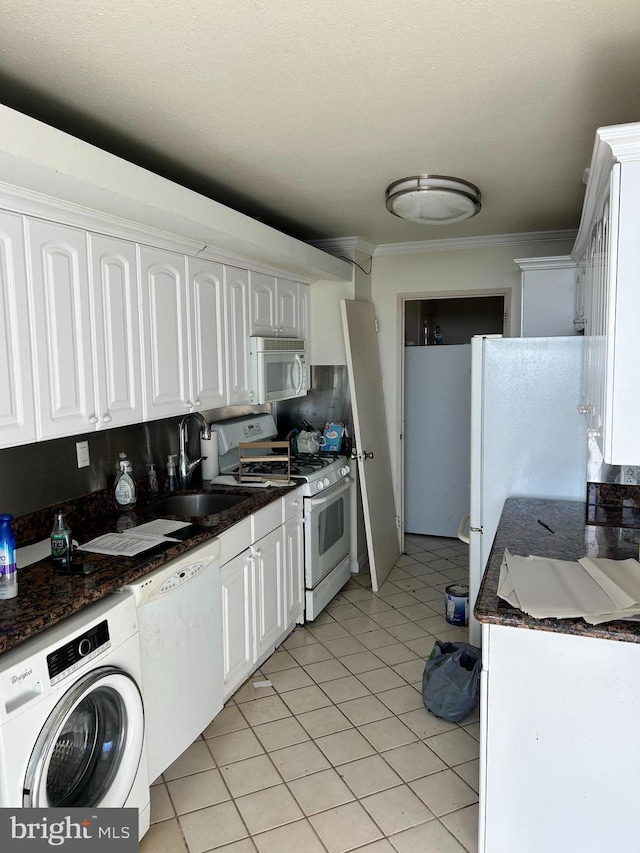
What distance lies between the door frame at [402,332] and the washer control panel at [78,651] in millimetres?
3160

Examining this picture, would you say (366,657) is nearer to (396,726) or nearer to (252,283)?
(396,726)

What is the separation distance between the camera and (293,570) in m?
3.34

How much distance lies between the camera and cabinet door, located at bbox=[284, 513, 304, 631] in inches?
128

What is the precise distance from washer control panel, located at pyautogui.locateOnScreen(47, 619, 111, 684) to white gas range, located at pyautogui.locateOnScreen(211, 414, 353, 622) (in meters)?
1.63

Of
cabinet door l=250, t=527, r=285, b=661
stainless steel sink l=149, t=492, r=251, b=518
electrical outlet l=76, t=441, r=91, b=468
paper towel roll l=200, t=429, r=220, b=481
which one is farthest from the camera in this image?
paper towel roll l=200, t=429, r=220, b=481

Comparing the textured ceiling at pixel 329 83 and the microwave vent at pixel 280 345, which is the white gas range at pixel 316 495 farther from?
the textured ceiling at pixel 329 83

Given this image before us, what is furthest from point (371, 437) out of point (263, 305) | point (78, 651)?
point (78, 651)

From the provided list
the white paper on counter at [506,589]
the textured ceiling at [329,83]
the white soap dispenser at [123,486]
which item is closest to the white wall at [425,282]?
the textured ceiling at [329,83]

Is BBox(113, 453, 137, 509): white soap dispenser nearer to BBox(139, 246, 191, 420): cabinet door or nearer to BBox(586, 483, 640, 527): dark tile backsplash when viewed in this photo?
BBox(139, 246, 191, 420): cabinet door

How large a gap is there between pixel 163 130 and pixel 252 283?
4.22 ft

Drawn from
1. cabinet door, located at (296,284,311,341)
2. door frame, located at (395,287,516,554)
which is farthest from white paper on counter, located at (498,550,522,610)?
door frame, located at (395,287,516,554)

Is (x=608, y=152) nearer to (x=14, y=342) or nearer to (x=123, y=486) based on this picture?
(x=14, y=342)

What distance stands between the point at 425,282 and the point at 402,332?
400 mm

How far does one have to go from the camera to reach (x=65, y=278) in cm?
203
